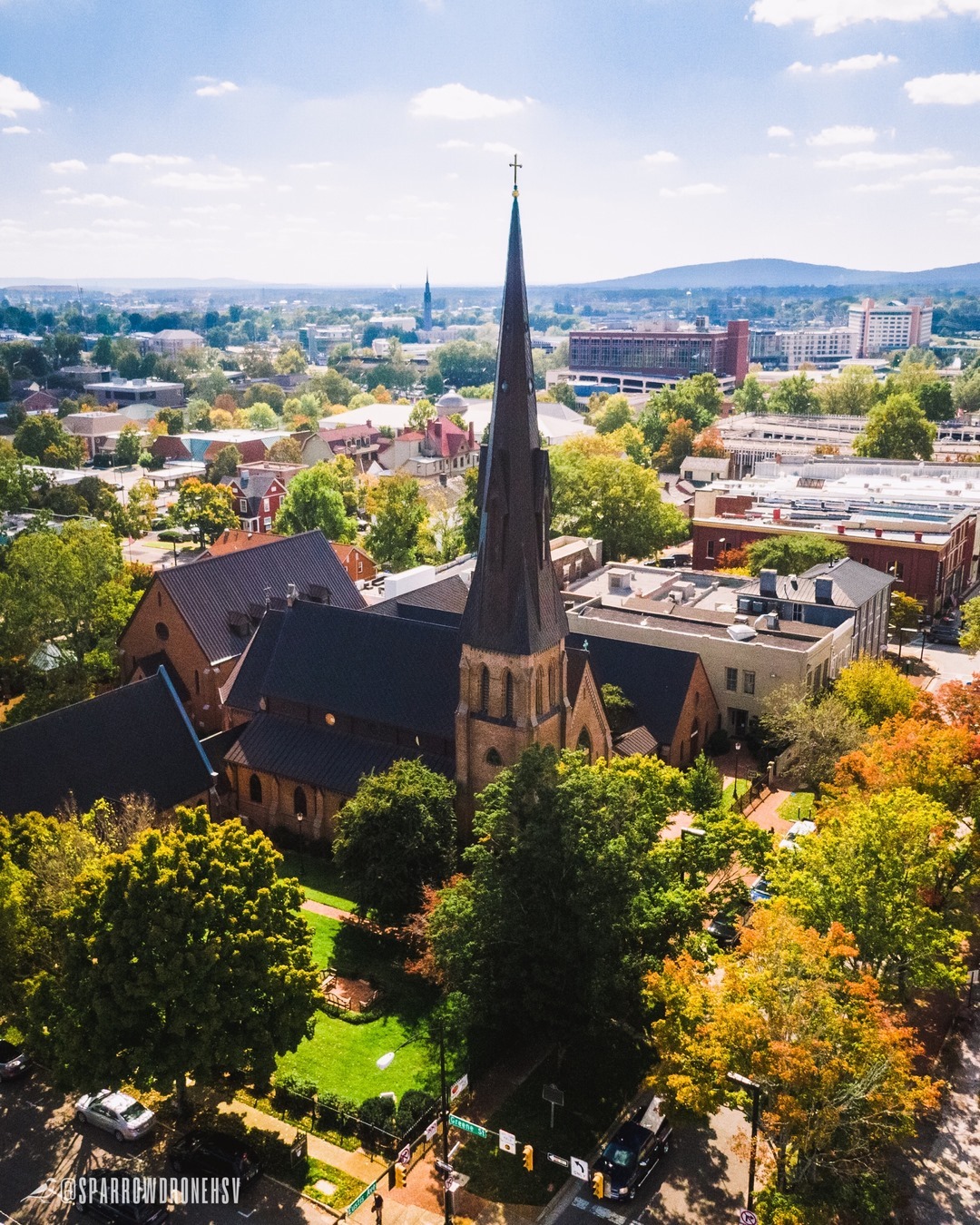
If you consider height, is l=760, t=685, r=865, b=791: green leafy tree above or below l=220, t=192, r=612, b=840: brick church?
below

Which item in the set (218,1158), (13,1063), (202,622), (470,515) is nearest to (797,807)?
(202,622)

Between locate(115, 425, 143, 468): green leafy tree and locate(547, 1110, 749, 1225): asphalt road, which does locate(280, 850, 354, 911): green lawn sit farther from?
locate(115, 425, 143, 468): green leafy tree

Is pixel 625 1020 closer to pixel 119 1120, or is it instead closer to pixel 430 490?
pixel 119 1120

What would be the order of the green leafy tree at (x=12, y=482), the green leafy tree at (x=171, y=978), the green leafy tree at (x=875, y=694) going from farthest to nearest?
1. the green leafy tree at (x=12, y=482)
2. the green leafy tree at (x=875, y=694)
3. the green leafy tree at (x=171, y=978)

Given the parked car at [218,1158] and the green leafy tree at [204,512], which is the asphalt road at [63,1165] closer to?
the parked car at [218,1158]

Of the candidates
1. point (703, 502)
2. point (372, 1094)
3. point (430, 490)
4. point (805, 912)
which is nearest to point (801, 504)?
point (703, 502)

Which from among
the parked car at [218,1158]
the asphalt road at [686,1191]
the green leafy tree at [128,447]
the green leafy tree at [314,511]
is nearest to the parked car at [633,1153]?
the asphalt road at [686,1191]

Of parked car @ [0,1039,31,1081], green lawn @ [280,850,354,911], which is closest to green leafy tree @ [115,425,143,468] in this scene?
green lawn @ [280,850,354,911]
